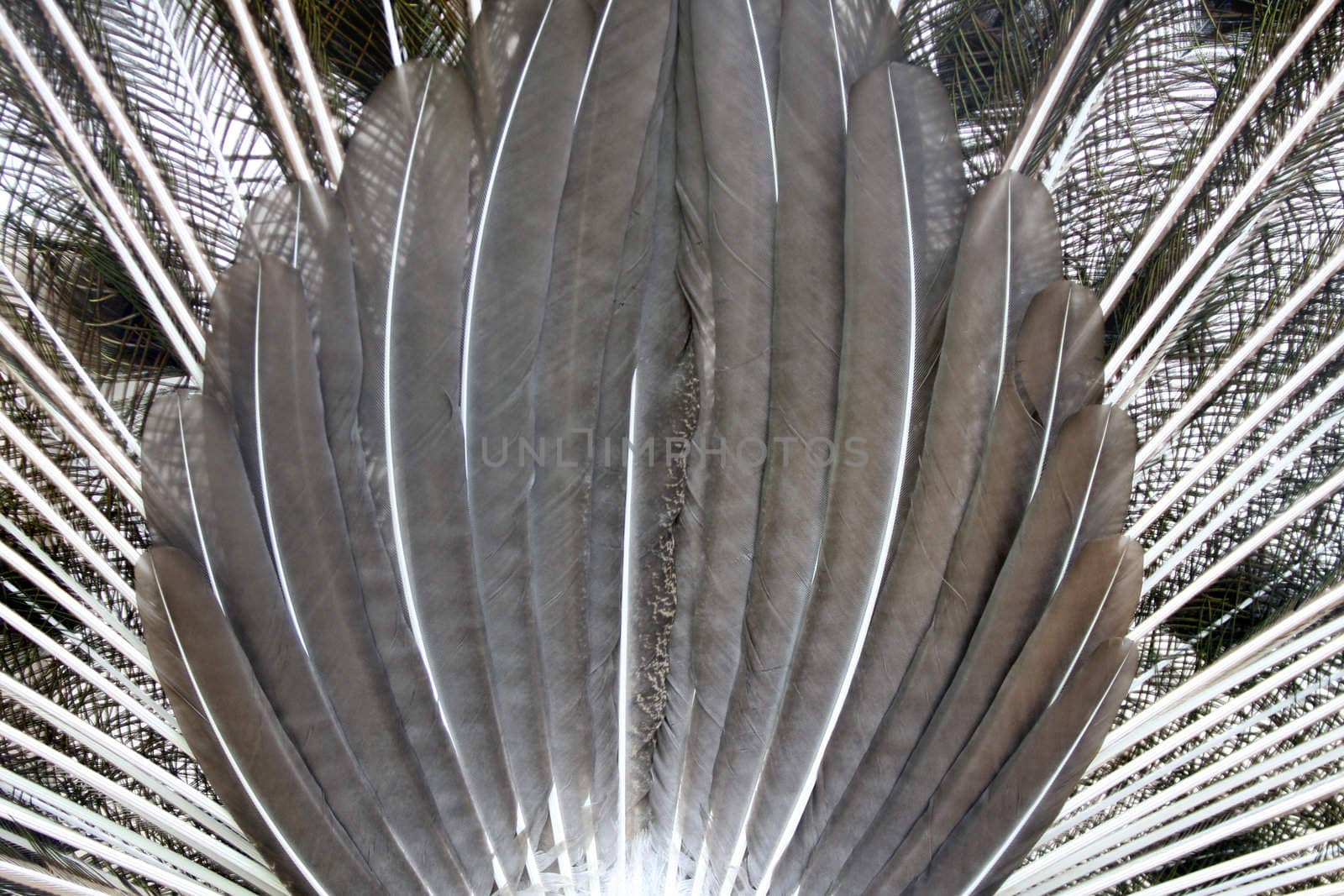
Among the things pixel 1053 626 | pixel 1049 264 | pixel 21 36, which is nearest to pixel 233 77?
pixel 21 36

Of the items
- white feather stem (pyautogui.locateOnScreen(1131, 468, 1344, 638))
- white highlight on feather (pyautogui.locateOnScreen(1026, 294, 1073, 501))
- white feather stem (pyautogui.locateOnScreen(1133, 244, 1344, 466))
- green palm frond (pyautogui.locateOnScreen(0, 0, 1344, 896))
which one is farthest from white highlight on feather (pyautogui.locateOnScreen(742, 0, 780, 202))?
white feather stem (pyautogui.locateOnScreen(1131, 468, 1344, 638))

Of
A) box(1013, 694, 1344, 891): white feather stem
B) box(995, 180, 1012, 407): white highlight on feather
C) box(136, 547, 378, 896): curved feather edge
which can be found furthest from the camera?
box(1013, 694, 1344, 891): white feather stem

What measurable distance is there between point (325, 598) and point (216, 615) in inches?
5.4

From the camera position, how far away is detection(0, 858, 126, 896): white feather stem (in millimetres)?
1318

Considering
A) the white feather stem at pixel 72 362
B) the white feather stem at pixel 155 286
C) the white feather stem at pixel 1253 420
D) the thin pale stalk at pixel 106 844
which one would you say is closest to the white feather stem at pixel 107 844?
the thin pale stalk at pixel 106 844

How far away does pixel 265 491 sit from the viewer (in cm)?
134

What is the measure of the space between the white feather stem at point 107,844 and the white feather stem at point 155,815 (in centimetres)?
4

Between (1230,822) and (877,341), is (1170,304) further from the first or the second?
(1230,822)

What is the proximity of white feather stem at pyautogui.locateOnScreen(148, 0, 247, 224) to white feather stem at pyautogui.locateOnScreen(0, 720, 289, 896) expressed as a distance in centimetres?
80

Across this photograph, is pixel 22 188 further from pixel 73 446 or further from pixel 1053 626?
pixel 1053 626

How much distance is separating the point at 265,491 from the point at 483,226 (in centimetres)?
46

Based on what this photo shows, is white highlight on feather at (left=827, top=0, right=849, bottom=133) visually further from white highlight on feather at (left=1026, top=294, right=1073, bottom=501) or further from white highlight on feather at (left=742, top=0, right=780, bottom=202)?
white highlight on feather at (left=1026, top=294, right=1073, bottom=501)

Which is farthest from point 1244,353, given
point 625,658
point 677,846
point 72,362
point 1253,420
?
point 72,362

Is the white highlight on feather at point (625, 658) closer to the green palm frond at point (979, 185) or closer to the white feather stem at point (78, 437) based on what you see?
the green palm frond at point (979, 185)
